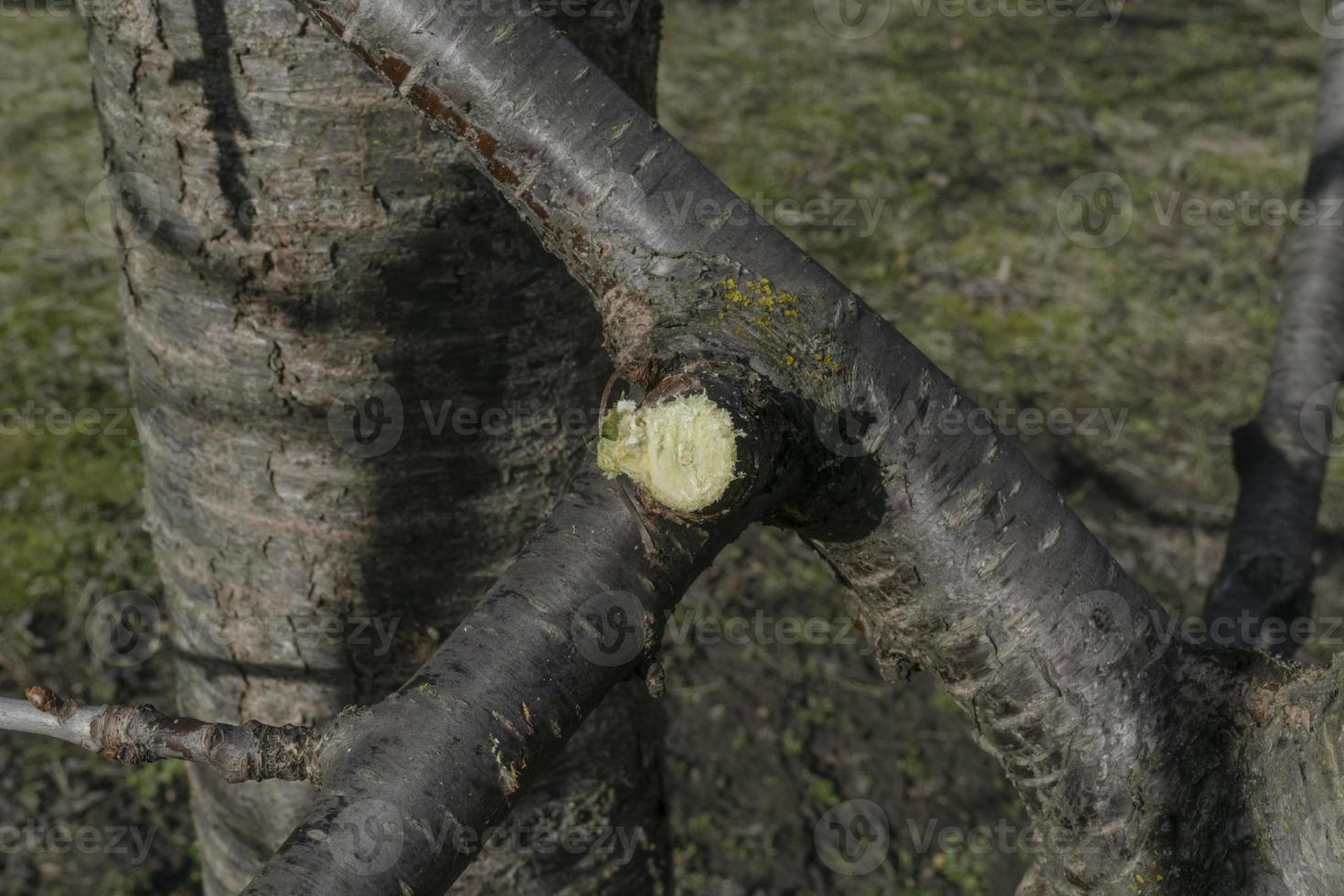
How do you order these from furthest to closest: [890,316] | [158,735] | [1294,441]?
1. [890,316]
2. [1294,441]
3. [158,735]

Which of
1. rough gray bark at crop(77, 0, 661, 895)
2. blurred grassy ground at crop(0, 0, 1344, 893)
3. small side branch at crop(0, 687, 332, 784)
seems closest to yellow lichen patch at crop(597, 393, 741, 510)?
small side branch at crop(0, 687, 332, 784)

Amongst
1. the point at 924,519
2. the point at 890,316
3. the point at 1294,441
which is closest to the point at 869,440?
the point at 924,519

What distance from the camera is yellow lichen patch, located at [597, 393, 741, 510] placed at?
42.3 inches

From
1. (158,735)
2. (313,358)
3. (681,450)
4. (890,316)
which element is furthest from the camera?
(890,316)

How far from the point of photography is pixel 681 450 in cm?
108

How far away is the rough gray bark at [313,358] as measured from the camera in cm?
153

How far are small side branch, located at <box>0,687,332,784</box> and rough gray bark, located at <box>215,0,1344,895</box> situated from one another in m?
0.22

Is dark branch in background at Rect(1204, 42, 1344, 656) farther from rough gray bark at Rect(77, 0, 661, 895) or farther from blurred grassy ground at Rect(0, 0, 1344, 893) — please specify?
rough gray bark at Rect(77, 0, 661, 895)

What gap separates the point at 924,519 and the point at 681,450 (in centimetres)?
34

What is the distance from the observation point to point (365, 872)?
97 centimetres

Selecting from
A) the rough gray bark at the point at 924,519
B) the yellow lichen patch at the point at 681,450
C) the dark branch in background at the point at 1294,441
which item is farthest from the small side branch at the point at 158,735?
the dark branch in background at the point at 1294,441

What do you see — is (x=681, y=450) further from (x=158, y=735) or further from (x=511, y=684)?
(x=158, y=735)

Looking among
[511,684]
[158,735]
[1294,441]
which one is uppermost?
[511,684]

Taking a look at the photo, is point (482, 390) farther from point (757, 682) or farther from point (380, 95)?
point (757, 682)
